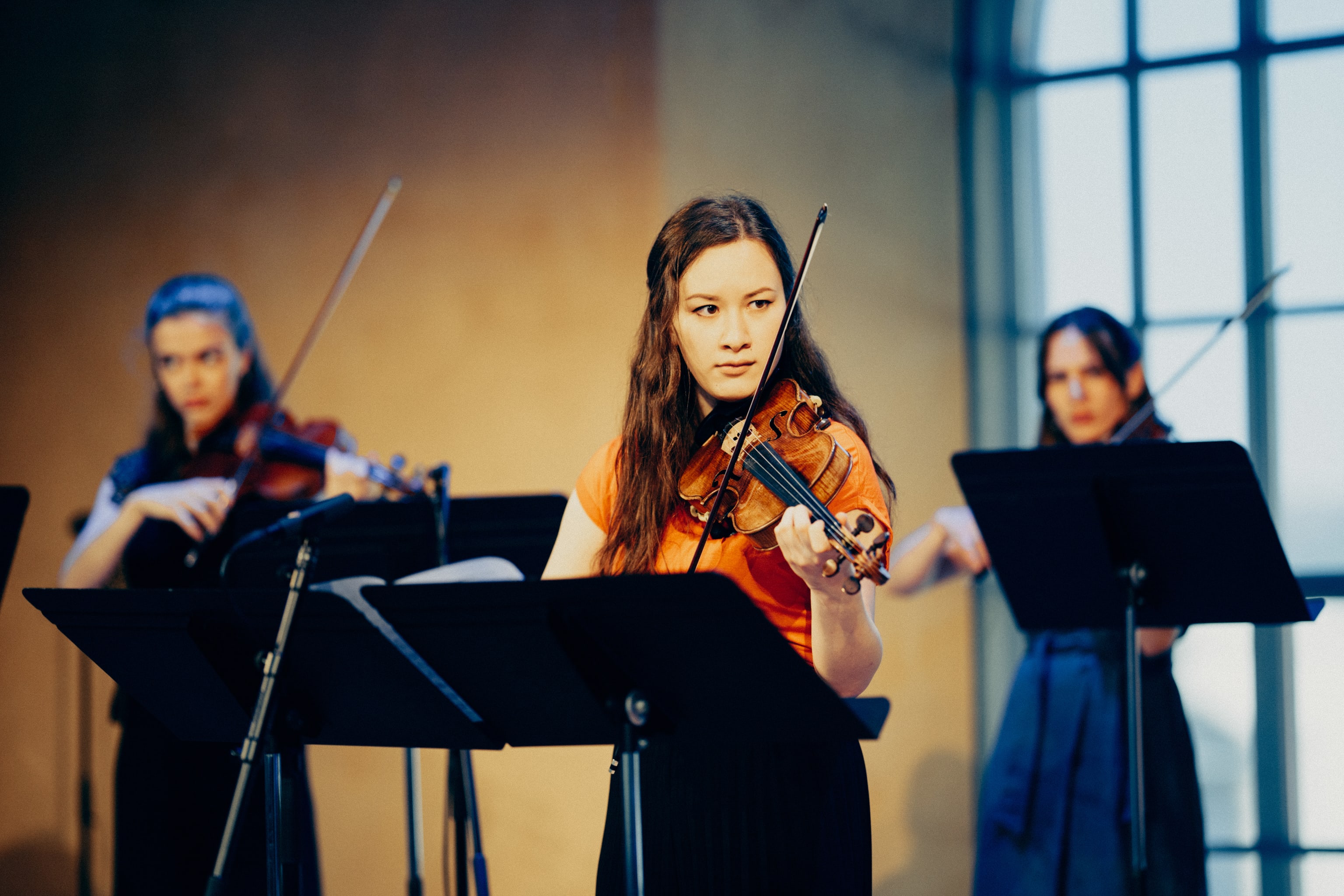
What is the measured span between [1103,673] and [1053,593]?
64cm

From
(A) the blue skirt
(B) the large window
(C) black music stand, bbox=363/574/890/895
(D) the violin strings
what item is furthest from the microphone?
(B) the large window

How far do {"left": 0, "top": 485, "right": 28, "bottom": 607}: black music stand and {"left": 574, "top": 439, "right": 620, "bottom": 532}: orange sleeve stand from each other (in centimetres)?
102

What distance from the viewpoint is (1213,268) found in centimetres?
351

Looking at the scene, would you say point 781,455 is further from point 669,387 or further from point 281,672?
point 281,672

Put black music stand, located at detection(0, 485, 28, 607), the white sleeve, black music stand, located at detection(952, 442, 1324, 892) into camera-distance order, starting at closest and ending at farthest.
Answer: black music stand, located at detection(952, 442, 1324, 892) < black music stand, located at detection(0, 485, 28, 607) < the white sleeve

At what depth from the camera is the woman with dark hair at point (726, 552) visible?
133cm

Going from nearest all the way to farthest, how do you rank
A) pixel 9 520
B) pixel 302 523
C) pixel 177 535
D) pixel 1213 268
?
pixel 302 523 < pixel 9 520 < pixel 177 535 < pixel 1213 268

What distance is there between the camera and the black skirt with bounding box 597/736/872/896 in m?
1.33

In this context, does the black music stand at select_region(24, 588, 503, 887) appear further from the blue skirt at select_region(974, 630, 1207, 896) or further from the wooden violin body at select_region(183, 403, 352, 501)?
the blue skirt at select_region(974, 630, 1207, 896)

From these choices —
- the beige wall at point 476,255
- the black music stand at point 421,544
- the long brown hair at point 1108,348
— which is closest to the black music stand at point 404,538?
the black music stand at point 421,544

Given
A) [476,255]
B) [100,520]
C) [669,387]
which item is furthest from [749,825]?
[476,255]

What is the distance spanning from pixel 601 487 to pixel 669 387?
149mm

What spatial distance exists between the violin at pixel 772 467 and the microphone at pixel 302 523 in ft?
1.40

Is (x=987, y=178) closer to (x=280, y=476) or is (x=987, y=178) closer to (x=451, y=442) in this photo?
(x=451, y=442)
